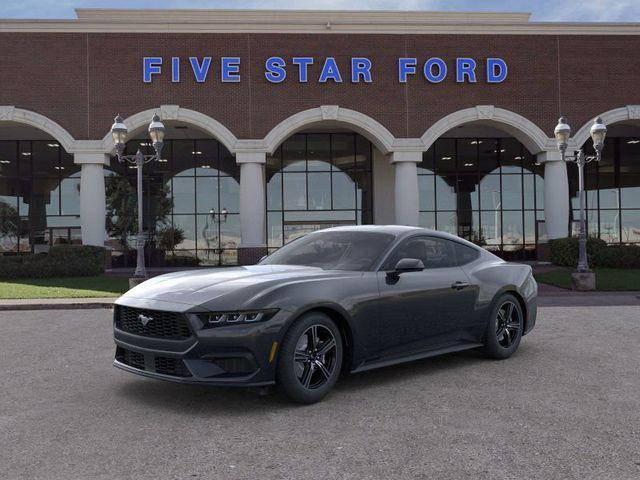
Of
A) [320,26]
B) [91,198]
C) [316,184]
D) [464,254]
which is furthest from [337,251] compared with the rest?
[316,184]

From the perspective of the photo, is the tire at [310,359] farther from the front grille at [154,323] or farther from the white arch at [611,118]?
the white arch at [611,118]

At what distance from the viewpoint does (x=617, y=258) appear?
21500 mm

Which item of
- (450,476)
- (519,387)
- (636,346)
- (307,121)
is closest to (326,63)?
(307,121)

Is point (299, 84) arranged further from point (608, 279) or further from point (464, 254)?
point (464, 254)

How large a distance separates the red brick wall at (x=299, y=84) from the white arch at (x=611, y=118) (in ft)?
0.99

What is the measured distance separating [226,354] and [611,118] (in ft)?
82.1

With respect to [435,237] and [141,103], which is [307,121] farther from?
[435,237]

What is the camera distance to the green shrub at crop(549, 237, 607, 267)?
22000 millimetres

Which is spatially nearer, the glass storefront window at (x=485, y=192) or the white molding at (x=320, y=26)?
the white molding at (x=320, y=26)

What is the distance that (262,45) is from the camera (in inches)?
957

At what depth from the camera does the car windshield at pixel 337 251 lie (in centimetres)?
568

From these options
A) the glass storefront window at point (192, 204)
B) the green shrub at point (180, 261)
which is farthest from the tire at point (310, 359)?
the green shrub at point (180, 261)

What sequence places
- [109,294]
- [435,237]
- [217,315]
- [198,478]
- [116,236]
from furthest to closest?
[116,236] → [109,294] → [435,237] → [217,315] → [198,478]

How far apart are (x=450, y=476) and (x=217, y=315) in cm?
212
